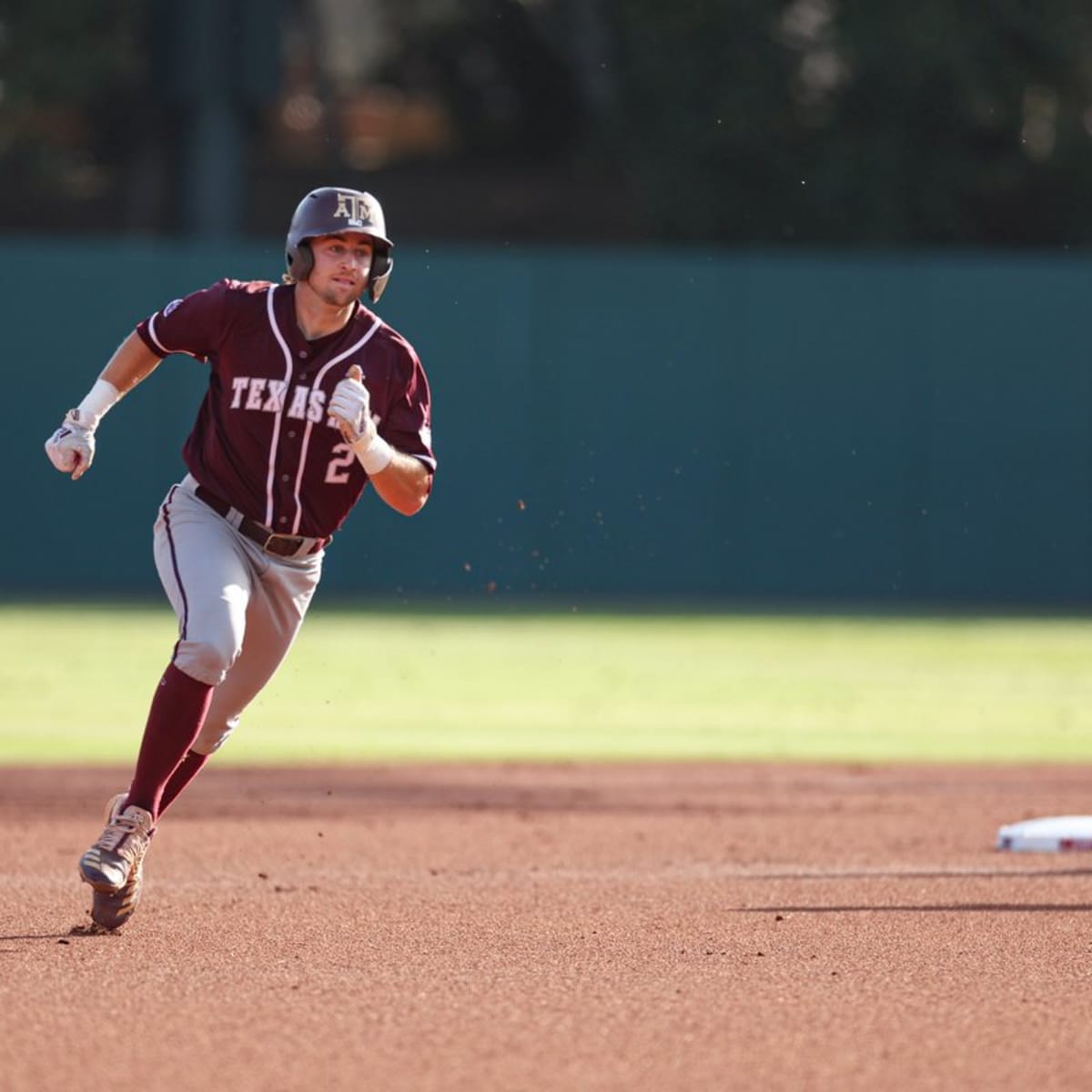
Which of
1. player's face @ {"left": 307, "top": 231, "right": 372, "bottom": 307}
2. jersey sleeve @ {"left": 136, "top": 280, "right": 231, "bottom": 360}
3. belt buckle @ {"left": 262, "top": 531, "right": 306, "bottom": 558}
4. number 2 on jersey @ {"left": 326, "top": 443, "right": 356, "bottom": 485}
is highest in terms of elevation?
player's face @ {"left": 307, "top": 231, "right": 372, "bottom": 307}

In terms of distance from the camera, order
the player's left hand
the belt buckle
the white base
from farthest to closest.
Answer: the white base, the belt buckle, the player's left hand

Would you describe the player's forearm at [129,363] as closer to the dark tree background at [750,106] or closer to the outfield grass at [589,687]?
the outfield grass at [589,687]

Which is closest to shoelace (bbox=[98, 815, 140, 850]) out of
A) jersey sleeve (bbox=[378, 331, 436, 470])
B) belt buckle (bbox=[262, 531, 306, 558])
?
belt buckle (bbox=[262, 531, 306, 558])

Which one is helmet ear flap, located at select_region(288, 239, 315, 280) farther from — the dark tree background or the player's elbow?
the dark tree background

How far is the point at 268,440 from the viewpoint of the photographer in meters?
6.91

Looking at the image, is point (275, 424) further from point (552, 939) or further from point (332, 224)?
point (552, 939)

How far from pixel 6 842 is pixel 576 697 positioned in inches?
228

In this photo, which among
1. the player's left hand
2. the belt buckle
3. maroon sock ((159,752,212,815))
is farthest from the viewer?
maroon sock ((159,752,212,815))

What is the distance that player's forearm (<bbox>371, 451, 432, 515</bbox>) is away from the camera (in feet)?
22.1

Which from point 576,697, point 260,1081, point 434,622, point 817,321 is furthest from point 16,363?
point 260,1081

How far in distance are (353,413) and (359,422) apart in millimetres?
31

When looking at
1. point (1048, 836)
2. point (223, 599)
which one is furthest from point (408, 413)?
point (1048, 836)

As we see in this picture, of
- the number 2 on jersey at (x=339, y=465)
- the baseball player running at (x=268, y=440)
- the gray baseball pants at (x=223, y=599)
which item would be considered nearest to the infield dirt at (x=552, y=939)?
the gray baseball pants at (x=223, y=599)

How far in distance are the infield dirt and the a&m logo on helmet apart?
200cm
